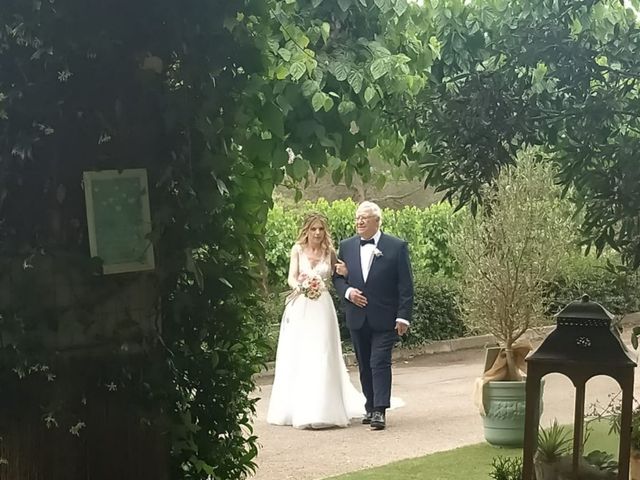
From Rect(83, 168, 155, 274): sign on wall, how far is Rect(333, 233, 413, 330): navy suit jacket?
366cm

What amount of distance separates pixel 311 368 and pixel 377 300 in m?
0.73

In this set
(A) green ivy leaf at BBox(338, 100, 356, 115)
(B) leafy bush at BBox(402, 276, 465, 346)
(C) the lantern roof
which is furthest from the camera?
(B) leafy bush at BBox(402, 276, 465, 346)

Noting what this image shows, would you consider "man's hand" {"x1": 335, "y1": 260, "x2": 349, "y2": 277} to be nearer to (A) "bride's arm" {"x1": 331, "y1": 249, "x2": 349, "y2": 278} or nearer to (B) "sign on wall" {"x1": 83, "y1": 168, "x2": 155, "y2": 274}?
(A) "bride's arm" {"x1": 331, "y1": 249, "x2": 349, "y2": 278}

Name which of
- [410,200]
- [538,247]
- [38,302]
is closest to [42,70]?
[38,302]

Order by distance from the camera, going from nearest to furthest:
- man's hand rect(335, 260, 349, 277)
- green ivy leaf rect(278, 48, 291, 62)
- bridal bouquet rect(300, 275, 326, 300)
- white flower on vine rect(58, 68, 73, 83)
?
1. white flower on vine rect(58, 68, 73, 83)
2. green ivy leaf rect(278, 48, 291, 62)
3. man's hand rect(335, 260, 349, 277)
4. bridal bouquet rect(300, 275, 326, 300)

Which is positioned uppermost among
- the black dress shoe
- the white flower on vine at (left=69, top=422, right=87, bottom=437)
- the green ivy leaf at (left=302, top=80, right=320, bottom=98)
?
the green ivy leaf at (left=302, top=80, right=320, bottom=98)

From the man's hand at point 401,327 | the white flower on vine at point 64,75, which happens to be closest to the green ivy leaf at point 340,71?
the white flower on vine at point 64,75

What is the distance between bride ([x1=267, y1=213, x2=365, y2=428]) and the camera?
6043 millimetres

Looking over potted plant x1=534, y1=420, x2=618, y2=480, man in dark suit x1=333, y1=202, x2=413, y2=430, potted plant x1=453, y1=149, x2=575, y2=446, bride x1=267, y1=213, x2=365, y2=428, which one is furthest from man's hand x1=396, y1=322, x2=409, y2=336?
potted plant x1=534, y1=420, x2=618, y2=480

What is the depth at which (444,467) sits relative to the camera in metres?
4.89

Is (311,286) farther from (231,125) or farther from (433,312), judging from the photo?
(231,125)

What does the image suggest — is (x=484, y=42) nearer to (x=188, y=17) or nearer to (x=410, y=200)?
(x=188, y=17)

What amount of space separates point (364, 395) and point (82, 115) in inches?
170

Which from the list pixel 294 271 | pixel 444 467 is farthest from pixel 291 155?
pixel 294 271
